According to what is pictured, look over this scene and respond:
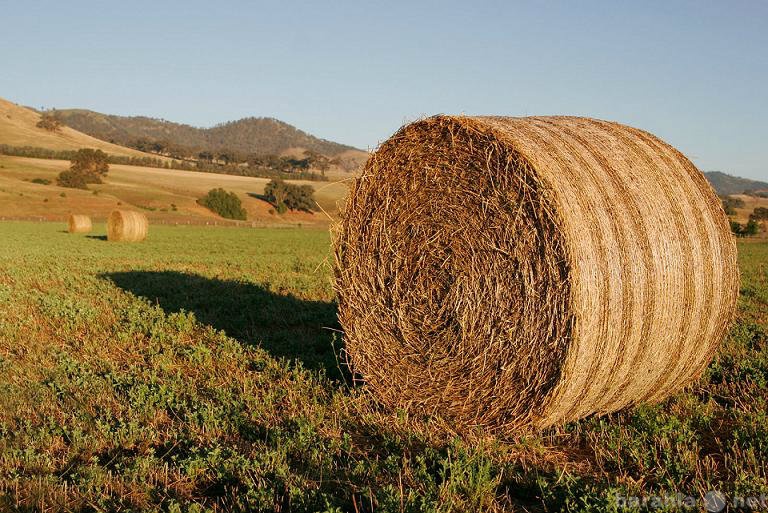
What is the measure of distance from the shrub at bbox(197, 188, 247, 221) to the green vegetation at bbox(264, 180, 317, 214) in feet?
31.7

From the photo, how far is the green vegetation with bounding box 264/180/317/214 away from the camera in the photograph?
302ft

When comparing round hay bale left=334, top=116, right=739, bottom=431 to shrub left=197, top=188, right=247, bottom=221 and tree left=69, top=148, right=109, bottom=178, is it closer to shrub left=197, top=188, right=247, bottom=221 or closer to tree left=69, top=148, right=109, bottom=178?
shrub left=197, top=188, right=247, bottom=221

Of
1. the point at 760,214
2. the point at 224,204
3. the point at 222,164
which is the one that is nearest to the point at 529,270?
the point at 760,214

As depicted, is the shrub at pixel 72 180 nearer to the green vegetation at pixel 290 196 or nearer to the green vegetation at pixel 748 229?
the green vegetation at pixel 290 196

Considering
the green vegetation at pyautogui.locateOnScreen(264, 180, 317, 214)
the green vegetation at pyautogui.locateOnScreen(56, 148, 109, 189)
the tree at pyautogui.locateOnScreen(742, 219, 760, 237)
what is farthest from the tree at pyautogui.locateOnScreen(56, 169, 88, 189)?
the tree at pyautogui.locateOnScreen(742, 219, 760, 237)

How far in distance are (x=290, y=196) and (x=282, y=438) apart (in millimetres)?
88830

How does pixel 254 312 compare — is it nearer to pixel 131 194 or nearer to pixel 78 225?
pixel 78 225

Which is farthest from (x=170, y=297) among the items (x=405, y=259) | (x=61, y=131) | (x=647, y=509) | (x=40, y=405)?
(x=61, y=131)

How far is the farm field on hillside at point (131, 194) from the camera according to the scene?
204ft

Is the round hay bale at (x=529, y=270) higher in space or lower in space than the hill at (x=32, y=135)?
lower

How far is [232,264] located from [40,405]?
14.7 metres

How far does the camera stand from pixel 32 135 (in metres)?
129

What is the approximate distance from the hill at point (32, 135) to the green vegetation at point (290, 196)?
164 feet

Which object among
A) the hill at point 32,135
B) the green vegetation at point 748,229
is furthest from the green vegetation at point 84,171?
the green vegetation at point 748,229
